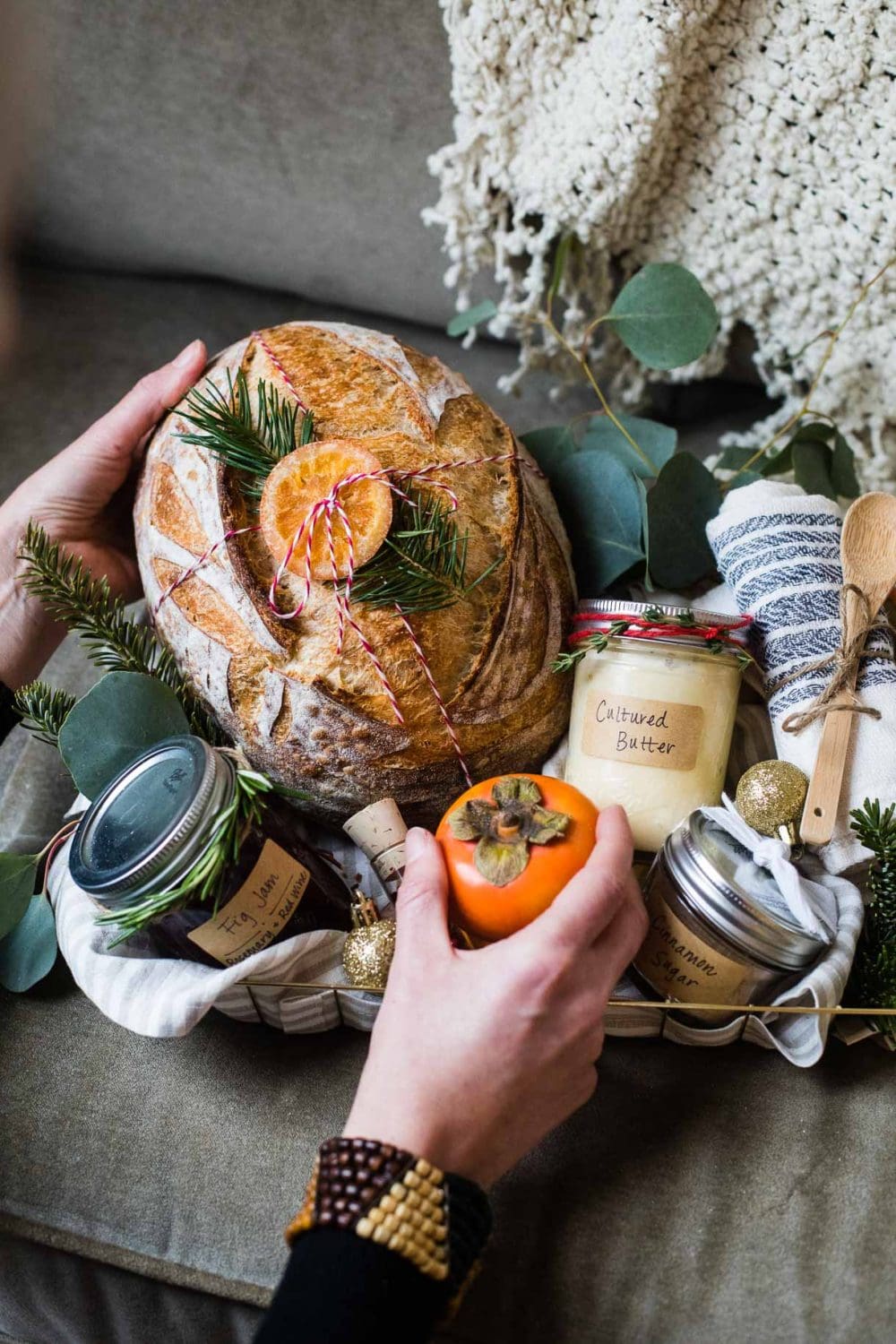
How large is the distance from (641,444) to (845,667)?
0.40m

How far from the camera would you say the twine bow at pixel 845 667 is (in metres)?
0.82

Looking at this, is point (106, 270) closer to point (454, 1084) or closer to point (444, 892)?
point (444, 892)

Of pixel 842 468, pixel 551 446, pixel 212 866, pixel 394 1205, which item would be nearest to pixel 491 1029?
pixel 394 1205

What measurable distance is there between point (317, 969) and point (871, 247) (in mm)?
964

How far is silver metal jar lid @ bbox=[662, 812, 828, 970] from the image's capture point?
715mm

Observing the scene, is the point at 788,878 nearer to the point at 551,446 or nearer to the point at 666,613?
the point at 666,613

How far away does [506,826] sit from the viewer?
2.30 ft

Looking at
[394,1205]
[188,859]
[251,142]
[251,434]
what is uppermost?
[251,142]

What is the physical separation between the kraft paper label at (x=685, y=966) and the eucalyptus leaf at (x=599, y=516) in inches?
13.5

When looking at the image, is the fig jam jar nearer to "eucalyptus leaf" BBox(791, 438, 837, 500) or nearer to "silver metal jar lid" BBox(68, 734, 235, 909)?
"silver metal jar lid" BBox(68, 734, 235, 909)

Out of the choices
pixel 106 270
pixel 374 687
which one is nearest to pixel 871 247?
pixel 374 687

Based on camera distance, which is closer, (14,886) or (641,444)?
(14,886)

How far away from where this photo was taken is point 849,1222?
2.38 feet

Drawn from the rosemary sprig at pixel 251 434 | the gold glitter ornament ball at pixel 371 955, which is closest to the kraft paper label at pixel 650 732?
the gold glitter ornament ball at pixel 371 955
